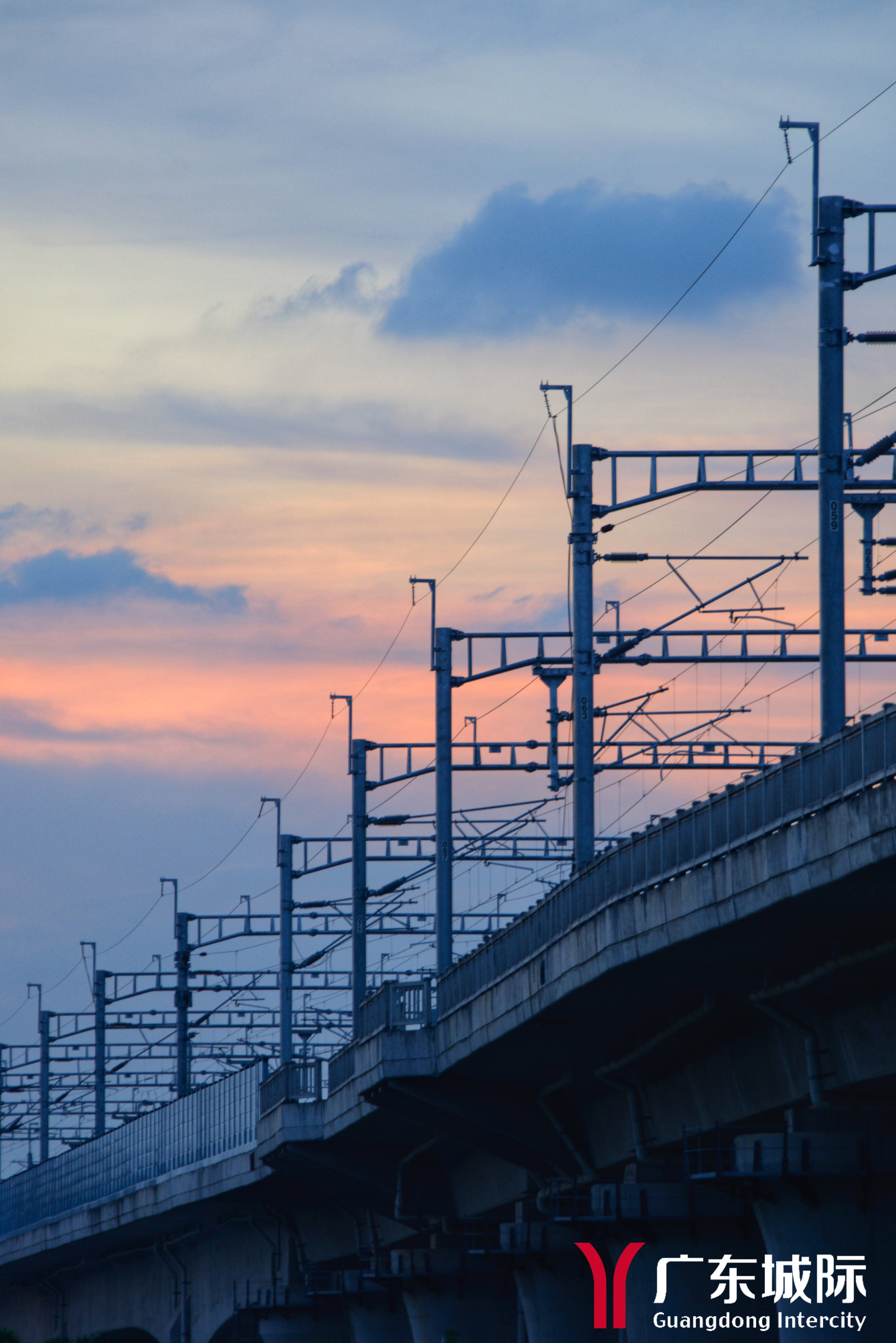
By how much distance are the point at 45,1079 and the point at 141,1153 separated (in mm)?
25349

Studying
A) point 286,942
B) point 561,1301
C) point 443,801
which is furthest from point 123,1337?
point 561,1301

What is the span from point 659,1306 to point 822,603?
13522 millimetres

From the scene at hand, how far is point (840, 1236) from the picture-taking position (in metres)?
26.7

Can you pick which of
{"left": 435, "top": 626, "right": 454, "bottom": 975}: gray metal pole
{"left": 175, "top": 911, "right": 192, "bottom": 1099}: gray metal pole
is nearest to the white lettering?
{"left": 435, "top": 626, "right": 454, "bottom": 975}: gray metal pole

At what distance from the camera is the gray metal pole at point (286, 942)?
6688 centimetres

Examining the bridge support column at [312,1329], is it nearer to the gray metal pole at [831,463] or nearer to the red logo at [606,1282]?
the red logo at [606,1282]

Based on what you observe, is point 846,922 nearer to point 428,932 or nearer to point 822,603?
point 822,603

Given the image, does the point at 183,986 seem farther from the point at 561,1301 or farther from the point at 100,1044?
the point at 561,1301

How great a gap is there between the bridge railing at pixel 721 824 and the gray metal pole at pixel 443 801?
38.0ft

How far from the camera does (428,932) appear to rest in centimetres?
7438

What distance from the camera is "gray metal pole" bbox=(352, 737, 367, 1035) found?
185 ft

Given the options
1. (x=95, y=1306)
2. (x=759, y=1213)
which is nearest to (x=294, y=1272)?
(x=95, y=1306)

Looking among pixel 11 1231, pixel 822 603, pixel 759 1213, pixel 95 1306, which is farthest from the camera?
pixel 11 1231

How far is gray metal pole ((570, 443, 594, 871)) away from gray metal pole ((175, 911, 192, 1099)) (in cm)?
4494
